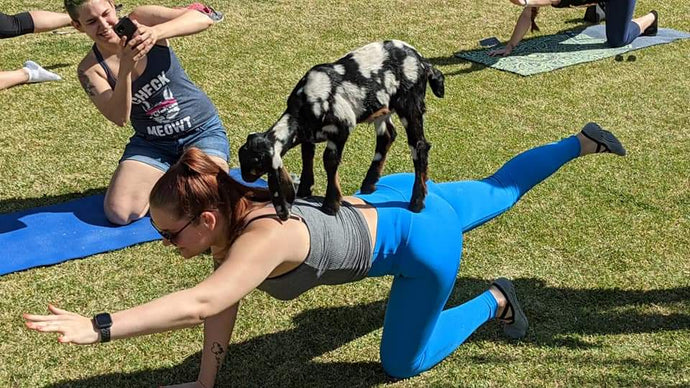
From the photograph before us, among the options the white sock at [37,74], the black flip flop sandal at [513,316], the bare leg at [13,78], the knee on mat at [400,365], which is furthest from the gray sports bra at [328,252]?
the white sock at [37,74]

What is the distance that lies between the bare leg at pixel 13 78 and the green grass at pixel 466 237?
136 millimetres

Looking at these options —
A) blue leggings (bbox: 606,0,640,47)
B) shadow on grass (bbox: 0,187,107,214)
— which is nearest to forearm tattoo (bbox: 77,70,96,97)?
shadow on grass (bbox: 0,187,107,214)

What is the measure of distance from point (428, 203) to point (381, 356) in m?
0.70

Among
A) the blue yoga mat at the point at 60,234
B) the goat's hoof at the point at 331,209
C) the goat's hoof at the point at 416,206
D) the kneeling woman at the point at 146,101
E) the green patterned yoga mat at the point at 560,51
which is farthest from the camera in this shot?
the green patterned yoga mat at the point at 560,51

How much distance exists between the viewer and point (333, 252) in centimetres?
294

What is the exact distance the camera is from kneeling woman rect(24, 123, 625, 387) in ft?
8.24

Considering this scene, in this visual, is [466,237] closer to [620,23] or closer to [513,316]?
[513,316]

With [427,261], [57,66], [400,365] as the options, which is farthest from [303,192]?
[57,66]

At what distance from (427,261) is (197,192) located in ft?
3.19

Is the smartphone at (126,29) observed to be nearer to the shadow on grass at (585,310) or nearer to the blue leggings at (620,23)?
the shadow on grass at (585,310)

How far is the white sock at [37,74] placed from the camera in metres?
6.56

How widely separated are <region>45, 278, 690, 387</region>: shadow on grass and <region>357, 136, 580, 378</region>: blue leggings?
0.25 meters

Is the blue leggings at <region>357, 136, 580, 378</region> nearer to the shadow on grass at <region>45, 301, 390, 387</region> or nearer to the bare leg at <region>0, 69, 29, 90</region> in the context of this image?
the shadow on grass at <region>45, 301, 390, 387</region>

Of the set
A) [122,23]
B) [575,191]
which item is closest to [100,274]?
[122,23]
